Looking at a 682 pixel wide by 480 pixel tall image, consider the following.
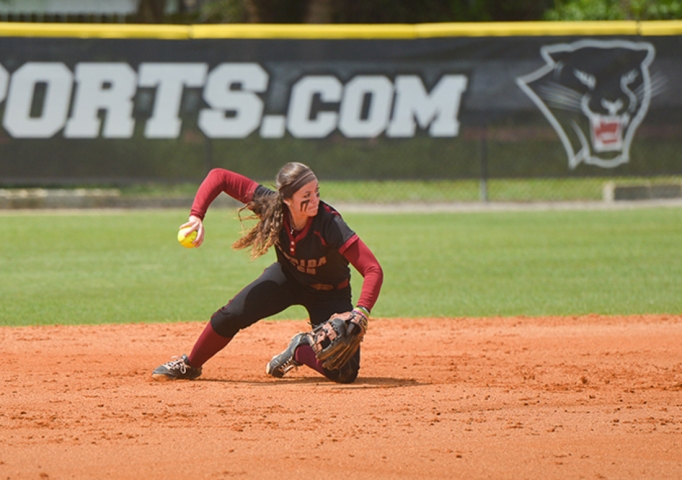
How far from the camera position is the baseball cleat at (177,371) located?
17.4 feet

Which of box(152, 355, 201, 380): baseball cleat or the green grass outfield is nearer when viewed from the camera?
box(152, 355, 201, 380): baseball cleat

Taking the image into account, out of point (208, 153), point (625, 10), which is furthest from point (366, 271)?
point (625, 10)

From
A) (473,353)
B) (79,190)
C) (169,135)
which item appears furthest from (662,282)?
(79,190)

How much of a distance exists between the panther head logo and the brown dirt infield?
8.21 meters

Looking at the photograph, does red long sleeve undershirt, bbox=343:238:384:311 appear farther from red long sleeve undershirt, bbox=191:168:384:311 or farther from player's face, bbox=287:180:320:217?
player's face, bbox=287:180:320:217

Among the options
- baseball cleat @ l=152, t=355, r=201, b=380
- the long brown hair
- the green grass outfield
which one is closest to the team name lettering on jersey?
the long brown hair

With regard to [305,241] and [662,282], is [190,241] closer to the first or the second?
[305,241]

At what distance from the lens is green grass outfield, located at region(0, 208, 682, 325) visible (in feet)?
26.6

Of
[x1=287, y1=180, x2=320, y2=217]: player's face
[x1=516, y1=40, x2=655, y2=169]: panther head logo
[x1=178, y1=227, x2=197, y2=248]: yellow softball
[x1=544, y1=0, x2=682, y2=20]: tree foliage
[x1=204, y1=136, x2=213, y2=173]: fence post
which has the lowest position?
[x1=178, y1=227, x2=197, y2=248]: yellow softball

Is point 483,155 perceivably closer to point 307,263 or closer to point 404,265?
point 404,265

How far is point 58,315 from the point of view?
766cm

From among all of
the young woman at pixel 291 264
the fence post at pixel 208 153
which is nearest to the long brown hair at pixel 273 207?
the young woman at pixel 291 264

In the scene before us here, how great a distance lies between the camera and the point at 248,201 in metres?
5.25

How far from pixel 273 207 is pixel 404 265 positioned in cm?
528
